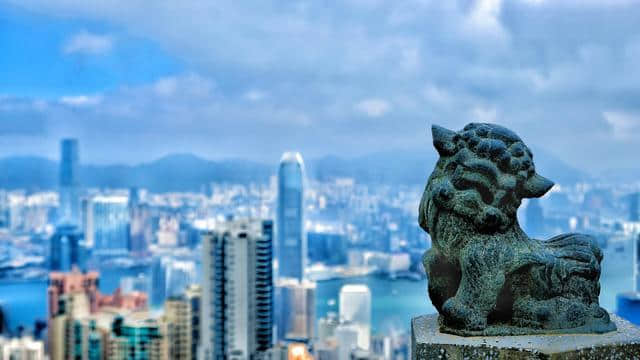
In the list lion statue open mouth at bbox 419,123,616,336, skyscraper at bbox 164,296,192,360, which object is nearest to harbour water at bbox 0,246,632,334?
skyscraper at bbox 164,296,192,360

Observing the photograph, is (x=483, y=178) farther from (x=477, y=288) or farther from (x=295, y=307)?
(x=295, y=307)

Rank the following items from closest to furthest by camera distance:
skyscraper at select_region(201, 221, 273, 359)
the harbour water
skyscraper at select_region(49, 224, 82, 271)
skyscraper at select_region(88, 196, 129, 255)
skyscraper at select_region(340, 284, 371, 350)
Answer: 1. the harbour water
2. skyscraper at select_region(340, 284, 371, 350)
3. skyscraper at select_region(201, 221, 273, 359)
4. skyscraper at select_region(88, 196, 129, 255)
5. skyscraper at select_region(49, 224, 82, 271)

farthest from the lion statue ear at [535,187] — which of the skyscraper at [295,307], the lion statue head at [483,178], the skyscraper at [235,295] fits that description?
the skyscraper at [295,307]

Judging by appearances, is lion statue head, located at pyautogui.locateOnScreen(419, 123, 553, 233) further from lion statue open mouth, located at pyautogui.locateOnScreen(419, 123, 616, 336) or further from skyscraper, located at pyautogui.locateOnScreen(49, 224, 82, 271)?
skyscraper, located at pyautogui.locateOnScreen(49, 224, 82, 271)

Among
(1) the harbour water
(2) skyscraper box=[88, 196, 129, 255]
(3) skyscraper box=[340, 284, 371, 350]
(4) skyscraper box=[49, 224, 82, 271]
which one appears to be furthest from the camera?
(4) skyscraper box=[49, 224, 82, 271]

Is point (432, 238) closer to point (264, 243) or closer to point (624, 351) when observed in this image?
point (624, 351)

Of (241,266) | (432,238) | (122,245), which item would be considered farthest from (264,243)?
(432,238)

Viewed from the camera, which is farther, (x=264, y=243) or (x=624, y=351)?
(x=264, y=243)

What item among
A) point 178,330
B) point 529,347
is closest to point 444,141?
point 529,347
